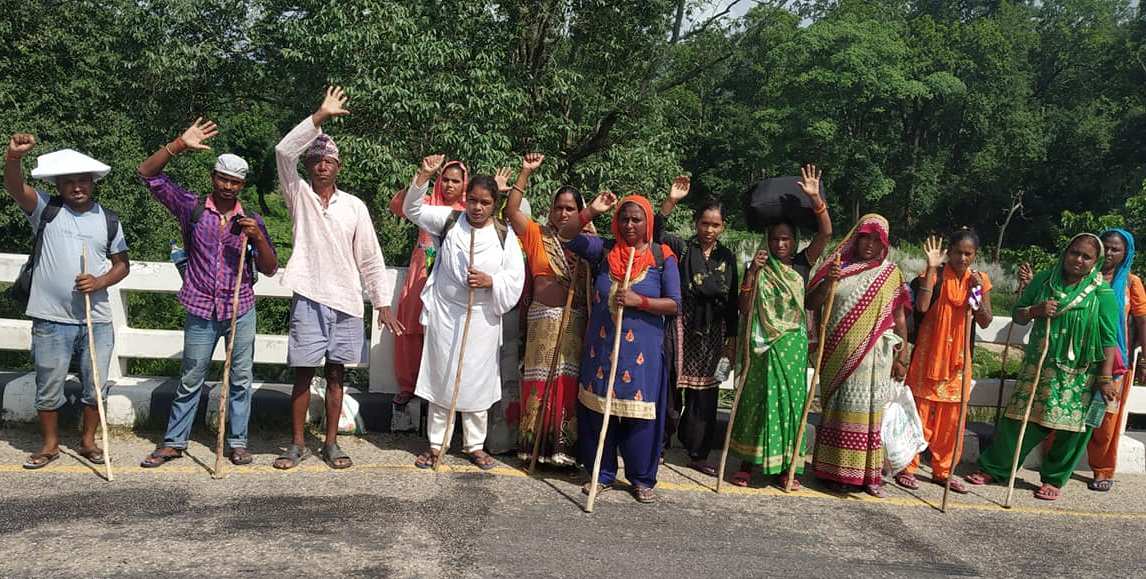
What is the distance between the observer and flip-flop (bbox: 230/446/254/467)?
4.86 m

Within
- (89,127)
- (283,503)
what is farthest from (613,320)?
(89,127)

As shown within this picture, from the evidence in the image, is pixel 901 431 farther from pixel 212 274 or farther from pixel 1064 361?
pixel 212 274

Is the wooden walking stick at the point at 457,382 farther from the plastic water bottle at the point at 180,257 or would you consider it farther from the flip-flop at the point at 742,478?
the flip-flop at the point at 742,478

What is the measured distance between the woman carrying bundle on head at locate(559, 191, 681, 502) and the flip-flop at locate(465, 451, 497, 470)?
63 centimetres

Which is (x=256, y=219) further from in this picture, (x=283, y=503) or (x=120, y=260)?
(x=283, y=503)

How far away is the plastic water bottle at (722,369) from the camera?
5148 mm

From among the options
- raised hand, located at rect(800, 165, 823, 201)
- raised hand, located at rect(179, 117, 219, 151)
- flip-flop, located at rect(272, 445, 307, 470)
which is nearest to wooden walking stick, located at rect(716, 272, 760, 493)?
raised hand, located at rect(800, 165, 823, 201)

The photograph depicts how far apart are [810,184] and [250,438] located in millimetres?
3754

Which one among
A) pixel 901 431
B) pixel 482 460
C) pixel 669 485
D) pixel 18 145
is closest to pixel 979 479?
pixel 901 431

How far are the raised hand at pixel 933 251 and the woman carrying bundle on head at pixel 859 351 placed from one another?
0.21m

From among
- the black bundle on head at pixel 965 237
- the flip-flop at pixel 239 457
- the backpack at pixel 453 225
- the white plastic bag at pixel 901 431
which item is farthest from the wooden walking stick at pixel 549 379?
the black bundle on head at pixel 965 237

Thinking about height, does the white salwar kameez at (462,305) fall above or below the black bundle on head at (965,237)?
below

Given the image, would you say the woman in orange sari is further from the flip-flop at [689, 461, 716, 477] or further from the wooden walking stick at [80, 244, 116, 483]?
the flip-flop at [689, 461, 716, 477]

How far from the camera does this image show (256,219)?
15.9ft
